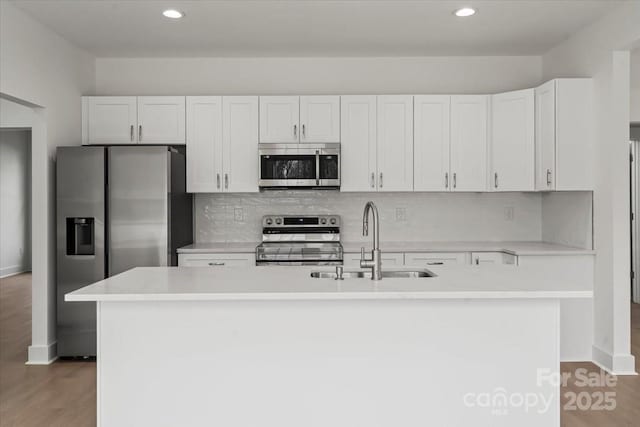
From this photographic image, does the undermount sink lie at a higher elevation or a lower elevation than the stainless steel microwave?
lower

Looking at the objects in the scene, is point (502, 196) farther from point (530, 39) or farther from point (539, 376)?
point (539, 376)

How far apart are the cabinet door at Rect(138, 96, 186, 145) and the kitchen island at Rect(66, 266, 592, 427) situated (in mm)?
2499

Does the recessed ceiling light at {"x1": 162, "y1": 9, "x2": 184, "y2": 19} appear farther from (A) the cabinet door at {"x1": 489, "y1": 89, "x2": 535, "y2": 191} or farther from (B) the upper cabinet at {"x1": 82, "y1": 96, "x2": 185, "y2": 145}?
(A) the cabinet door at {"x1": 489, "y1": 89, "x2": 535, "y2": 191}

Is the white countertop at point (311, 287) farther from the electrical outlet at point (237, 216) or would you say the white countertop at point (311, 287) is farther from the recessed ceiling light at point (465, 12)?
the electrical outlet at point (237, 216)

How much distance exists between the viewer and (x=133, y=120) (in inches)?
184

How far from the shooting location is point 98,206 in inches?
163

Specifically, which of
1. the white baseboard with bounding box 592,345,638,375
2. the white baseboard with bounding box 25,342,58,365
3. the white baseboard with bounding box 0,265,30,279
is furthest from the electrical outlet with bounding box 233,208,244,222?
the white baseboard with bounding box 0,265,30,279

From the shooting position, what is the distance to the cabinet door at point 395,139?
4.65 m

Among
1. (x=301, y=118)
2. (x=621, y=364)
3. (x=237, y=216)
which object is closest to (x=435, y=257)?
(x=621, y=364)

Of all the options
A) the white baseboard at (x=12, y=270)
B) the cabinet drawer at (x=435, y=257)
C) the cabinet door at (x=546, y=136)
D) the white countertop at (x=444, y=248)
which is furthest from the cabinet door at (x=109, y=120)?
the white baseboard at (x=12, y=270)

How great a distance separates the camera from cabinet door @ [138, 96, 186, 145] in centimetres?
466

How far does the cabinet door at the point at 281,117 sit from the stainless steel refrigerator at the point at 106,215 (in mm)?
977

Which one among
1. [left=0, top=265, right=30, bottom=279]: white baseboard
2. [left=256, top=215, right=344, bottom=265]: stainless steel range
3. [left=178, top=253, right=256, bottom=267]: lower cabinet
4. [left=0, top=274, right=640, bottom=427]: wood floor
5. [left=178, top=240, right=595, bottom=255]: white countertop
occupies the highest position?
[left=256, top=215, right=344, bottom=265]: stainless steel range

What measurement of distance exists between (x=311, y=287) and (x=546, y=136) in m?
2.77
